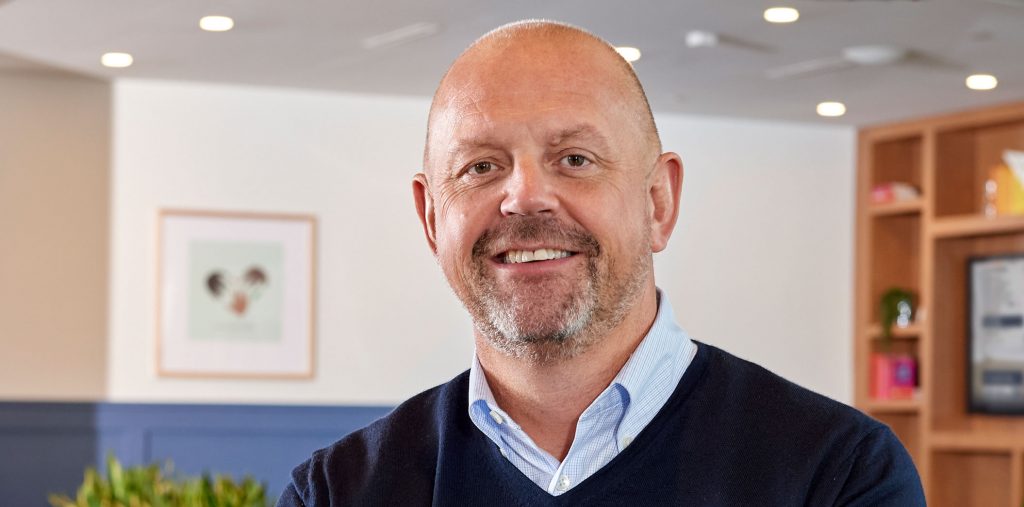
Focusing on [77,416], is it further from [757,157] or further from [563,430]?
[563,430]

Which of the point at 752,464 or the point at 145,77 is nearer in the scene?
the point at 752,464

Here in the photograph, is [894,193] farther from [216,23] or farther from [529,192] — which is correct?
[529,192]

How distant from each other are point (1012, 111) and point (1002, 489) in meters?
1.87

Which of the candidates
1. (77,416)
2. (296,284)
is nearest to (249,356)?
(296,284)

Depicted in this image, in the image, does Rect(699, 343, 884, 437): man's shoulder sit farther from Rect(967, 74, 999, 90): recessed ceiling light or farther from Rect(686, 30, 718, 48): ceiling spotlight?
Rect(967, 74, 999, 90): recessed ceiling light

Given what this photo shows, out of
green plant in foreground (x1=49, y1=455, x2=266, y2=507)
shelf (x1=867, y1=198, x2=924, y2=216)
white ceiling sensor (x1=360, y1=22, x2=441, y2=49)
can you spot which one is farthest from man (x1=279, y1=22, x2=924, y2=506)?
shelf (x1=867, y1=198, x2=924, y2=216)

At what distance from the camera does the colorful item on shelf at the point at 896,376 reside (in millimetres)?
7520

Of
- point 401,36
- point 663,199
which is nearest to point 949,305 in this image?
point 401,36

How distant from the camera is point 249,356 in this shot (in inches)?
273

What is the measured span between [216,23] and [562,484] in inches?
181

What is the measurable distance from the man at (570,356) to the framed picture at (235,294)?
5650mm

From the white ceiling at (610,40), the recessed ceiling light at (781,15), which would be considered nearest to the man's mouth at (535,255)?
the white ceiling at (610,40)

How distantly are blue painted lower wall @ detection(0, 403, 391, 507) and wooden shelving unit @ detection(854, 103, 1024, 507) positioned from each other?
2.88 m

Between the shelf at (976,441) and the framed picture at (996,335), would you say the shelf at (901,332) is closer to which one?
the framed picture at (996,335)
